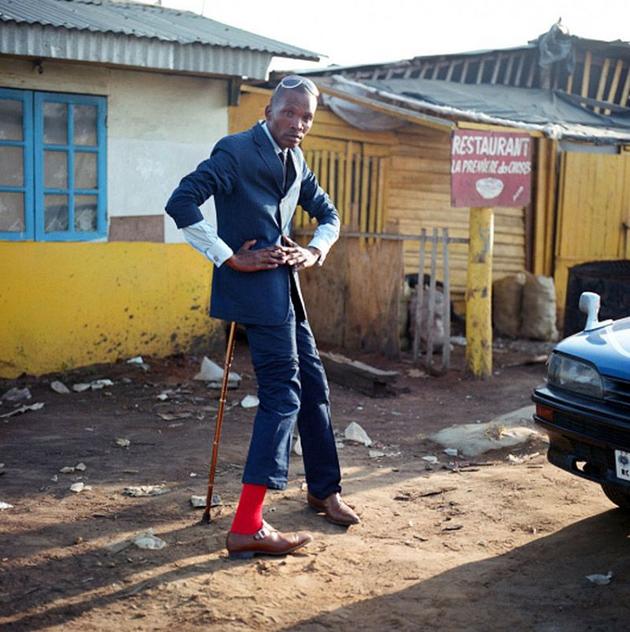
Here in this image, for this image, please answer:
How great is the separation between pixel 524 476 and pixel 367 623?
232 centimetres

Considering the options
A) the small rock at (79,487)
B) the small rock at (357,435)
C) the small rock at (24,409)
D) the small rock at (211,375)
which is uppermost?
the small rock at (211,375)

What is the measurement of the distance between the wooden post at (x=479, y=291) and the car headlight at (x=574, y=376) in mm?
4509

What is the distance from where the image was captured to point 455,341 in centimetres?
1157

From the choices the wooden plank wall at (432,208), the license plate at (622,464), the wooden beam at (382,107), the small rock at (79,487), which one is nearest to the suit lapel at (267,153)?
the license plate at (622,464)

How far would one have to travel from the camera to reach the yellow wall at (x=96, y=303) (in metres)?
8.38

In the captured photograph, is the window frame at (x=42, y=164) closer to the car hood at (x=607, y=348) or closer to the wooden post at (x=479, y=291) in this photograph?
the wooden post at (x=479, y=291)

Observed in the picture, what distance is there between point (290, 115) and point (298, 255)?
0.63 m

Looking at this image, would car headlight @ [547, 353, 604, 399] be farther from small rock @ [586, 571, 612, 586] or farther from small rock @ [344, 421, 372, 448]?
small rock @ [344, 421, 372, 448]

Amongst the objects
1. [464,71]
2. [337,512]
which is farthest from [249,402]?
[464,71]

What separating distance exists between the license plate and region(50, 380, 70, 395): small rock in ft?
17.7

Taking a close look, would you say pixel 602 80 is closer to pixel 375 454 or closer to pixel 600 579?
pixel 375 454

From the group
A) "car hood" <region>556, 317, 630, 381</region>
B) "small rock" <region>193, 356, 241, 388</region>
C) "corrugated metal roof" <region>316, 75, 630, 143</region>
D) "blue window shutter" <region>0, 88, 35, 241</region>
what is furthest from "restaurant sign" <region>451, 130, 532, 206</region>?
"car hood" <region>556, 317, 630, 381</region>

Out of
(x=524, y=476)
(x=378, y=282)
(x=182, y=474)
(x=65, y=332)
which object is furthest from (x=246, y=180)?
(x=378, y=282)

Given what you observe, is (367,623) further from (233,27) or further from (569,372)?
(233,27)
